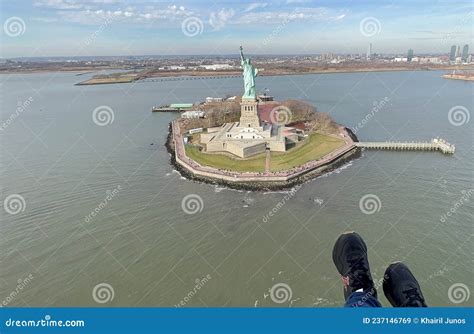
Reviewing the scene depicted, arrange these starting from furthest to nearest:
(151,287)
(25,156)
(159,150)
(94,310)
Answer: (159,150), (25,156), (151,287), (94,310)

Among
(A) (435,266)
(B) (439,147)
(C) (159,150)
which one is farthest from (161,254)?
(B) (439,147)

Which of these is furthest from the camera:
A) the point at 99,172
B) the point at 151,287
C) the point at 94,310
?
the point at 99,172

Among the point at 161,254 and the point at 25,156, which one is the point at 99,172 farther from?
the point at 161,254

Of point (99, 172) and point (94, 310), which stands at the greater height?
point (94, 310)

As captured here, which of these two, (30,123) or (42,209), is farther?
(30,123)

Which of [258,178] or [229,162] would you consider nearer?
[258,178]

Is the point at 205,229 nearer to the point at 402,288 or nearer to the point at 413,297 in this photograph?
the point at 402,288

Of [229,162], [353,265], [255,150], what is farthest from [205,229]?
[353,265]
